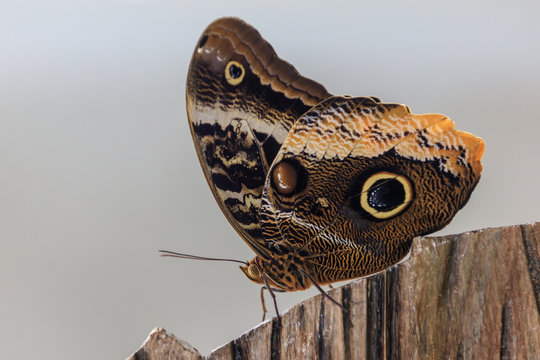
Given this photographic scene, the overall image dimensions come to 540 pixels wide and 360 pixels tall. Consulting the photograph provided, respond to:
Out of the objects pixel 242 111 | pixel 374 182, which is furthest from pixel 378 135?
pixel 242 111

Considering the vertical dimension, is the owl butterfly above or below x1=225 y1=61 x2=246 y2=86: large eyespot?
below

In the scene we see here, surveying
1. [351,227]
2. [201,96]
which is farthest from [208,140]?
[351,227]

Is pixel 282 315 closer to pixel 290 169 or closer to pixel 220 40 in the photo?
pixel 290 169

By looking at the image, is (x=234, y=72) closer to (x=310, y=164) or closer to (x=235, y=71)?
(x=235, y=71)

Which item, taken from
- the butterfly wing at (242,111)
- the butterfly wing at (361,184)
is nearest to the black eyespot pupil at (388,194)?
the butterfly wing at (361,184)

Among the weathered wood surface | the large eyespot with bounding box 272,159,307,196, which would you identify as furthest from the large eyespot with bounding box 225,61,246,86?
the weathered wood surface

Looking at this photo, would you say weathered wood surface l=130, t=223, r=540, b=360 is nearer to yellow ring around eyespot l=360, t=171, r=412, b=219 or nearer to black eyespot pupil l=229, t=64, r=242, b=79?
yellow ring around eyespot l=360, t=171, r=412, b=219

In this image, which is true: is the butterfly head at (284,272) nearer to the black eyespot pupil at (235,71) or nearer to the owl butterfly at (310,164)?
the owl butterfly at (310,164)
